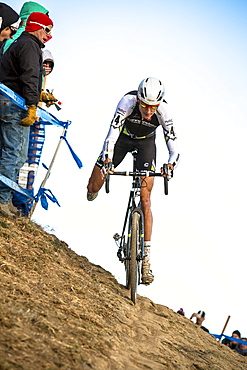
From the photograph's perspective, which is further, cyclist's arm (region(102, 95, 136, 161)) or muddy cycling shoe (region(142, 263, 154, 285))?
cyclist's arm (region(102, 95, 136, 161))

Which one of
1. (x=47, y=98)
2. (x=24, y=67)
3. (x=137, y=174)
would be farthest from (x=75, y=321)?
(x=47, y=98)

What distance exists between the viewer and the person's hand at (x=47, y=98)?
969 cm

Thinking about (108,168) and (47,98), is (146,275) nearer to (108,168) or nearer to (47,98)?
(108,168)

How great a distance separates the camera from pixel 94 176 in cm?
930

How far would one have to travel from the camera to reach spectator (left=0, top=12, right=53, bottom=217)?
8.46 metres

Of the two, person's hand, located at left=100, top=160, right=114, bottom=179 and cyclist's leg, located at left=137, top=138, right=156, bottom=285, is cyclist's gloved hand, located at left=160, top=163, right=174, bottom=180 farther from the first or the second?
person's hand, located at left=100, top=160, right=114, bottom=179

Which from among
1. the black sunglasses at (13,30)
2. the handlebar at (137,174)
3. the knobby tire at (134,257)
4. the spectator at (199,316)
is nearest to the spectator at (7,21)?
the black sunglasses at (13,30)

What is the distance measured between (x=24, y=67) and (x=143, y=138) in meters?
2.20

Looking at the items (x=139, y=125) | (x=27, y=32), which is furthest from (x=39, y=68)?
(x=139, y=125)

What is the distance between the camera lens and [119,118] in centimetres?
864

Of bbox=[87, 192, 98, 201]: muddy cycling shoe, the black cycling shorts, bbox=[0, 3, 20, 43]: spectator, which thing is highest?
bbox=[0, 3, 20, 43]: spectator

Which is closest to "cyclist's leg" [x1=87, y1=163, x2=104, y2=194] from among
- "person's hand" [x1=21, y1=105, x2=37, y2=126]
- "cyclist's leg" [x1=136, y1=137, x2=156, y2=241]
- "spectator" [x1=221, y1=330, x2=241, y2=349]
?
"cyclist's leg" [x1=136, y1=137, x2=156, y2=241]

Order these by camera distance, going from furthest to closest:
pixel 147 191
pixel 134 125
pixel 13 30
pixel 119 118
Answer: pixel 13 30 < pixel 134 125 < pixel 147 191 < pixel 119 118

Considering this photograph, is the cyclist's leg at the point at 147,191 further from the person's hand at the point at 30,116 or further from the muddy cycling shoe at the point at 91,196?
the person's hand at the point at 30,116
